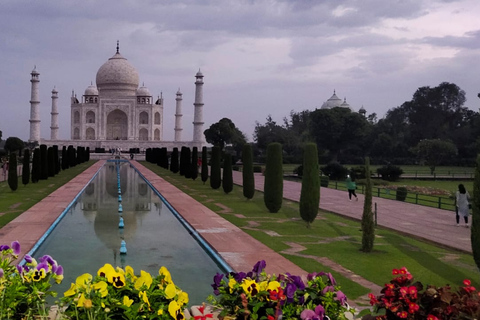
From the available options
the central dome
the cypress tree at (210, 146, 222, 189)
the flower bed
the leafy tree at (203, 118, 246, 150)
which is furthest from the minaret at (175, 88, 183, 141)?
the flower bed

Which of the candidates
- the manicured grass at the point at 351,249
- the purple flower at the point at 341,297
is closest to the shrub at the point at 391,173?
the manicured grass at the point at 351,249

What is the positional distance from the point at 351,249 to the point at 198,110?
46.4 m

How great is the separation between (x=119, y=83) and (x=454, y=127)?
35432mm

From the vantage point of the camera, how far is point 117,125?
60.6m

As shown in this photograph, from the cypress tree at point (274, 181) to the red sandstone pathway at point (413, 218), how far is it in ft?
5.03

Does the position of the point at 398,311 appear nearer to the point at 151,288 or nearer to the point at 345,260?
the point at 151,288

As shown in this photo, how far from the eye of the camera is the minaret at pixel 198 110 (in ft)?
174

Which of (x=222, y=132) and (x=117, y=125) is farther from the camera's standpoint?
(x=117, y=125)

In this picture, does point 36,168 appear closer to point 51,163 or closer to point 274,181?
point 51,163

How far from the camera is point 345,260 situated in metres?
7.06

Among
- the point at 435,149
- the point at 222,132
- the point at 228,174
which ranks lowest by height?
the point at 228,174

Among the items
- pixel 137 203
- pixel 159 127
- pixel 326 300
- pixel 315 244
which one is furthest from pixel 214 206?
pixel 159 127

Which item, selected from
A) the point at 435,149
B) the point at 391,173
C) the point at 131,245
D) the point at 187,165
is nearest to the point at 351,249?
the point at 131,245

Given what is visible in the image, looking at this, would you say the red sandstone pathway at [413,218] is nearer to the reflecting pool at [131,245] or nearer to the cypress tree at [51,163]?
the reflecting pool at [131,245]
